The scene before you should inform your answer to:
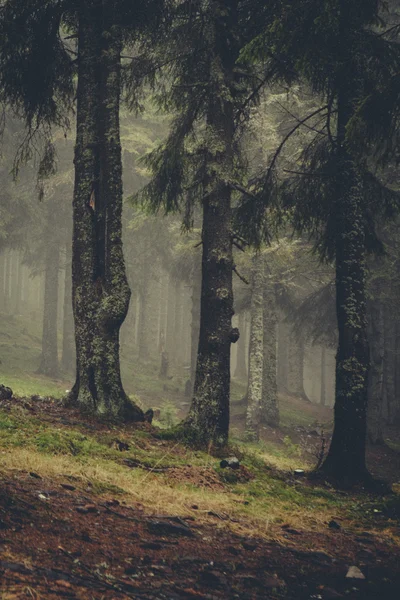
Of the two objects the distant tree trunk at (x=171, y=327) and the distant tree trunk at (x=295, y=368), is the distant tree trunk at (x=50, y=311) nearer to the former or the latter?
the distant tree trunk at (x=171, y=327)

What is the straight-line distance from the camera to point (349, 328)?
27.5ft

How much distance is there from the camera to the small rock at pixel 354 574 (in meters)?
3.80

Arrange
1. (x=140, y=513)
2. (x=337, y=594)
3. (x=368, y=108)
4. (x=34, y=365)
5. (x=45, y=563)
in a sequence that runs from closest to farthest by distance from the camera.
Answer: (x=45, y=563)
(x=337, y=594)
(x=140, y=513)
(x=368, y=108)
(x=34, y=365)

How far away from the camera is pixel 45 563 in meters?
2.94

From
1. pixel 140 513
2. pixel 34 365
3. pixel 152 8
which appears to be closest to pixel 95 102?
pixel 152 8

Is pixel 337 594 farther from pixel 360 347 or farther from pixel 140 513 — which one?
pixel 360 347

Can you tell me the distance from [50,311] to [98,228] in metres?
17.0

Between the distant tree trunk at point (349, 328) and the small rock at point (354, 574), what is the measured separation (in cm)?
406

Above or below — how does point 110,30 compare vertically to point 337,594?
above

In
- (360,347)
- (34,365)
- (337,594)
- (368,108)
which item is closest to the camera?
(337,594)

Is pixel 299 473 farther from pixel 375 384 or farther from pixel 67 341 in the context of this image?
pixel 67 341

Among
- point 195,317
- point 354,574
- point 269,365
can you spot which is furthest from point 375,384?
point 354,574

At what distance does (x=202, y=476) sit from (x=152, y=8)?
346 inches

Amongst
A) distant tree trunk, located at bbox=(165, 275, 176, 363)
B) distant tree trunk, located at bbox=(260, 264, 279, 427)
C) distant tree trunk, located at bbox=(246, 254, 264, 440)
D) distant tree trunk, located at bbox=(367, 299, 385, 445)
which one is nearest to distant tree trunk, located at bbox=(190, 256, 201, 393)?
distant tree trunk, located at bbox=(260, 264, 279, 427)
